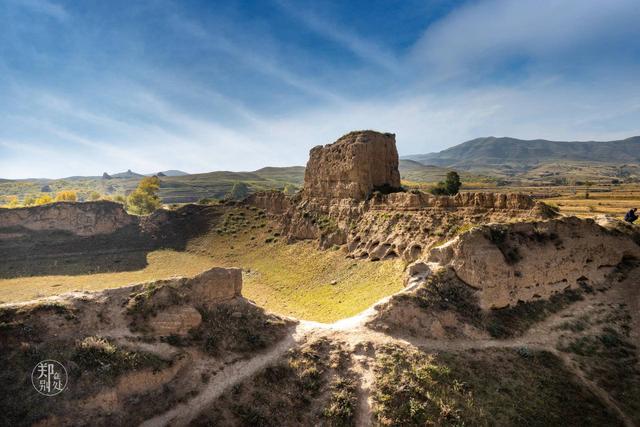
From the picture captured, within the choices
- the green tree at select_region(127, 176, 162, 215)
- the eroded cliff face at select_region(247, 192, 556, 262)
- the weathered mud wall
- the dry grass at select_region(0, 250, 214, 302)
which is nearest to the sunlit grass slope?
the eroded cliff face at select_region(247, 192, 556, 262)

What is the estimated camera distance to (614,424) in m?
15.0

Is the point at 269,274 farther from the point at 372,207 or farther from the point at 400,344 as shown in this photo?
the point at 400,344

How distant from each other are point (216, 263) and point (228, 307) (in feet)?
102

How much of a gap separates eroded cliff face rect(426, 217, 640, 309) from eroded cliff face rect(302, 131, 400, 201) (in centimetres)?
2007

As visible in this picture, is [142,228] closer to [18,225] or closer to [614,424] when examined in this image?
[18,225]

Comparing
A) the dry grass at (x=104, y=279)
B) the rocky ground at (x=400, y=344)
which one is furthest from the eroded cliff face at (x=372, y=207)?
the dry grass at (x=104, y=279)

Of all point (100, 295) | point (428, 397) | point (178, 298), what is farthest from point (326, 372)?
point (100, 295)

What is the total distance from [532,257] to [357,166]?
23224mm

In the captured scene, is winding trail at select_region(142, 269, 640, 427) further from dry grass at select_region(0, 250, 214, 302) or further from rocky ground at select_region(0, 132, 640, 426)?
dry grass at select_region(0, 250, 214, 302)

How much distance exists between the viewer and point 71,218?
5778 cm

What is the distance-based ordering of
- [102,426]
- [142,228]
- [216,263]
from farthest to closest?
[142,228]
[216,263]
[102,426]

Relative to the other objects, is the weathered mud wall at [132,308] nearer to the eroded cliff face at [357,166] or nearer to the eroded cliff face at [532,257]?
the eroded cliff face at [532,257]

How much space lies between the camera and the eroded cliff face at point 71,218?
55031 millimetres

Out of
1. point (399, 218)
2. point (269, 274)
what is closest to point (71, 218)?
point (269, 274)
